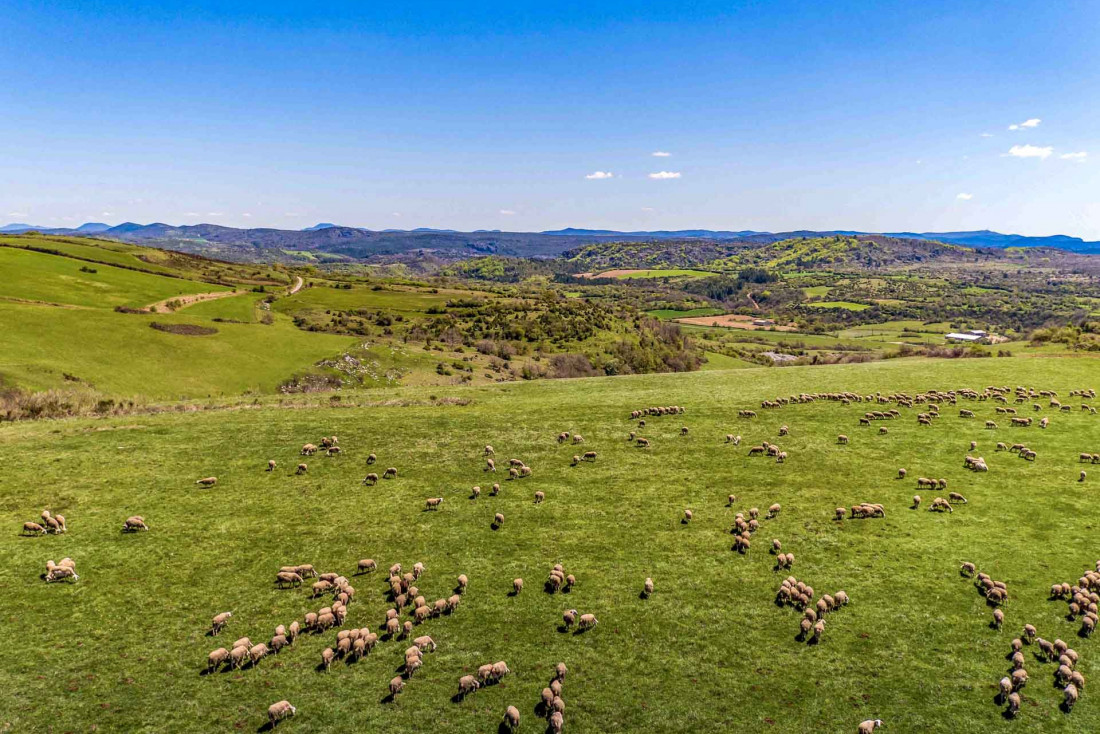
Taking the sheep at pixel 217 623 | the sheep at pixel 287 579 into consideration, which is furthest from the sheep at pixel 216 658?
the sheep at pixel 287 579

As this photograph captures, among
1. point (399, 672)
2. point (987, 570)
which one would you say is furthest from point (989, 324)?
point (399, 672)

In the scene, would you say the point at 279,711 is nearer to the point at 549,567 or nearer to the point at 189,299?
the point at 549,567

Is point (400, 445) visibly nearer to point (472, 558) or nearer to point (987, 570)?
point (472, 558)

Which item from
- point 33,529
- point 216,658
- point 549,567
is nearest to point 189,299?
point 33,529

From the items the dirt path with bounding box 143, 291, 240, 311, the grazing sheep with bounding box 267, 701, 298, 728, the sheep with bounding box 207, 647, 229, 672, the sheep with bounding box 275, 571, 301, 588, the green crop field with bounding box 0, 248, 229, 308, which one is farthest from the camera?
the dirt path with bounding box 143, 291, 240, 311

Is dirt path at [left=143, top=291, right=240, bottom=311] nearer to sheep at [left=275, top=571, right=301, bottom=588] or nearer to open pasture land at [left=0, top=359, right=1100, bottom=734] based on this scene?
open pasture land at [left=0, top=359, right=1100, bottom=734]

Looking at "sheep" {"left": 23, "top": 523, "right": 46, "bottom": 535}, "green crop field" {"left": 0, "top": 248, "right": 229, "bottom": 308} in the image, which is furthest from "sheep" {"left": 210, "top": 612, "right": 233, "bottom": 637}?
"green crop field" {"left": 0, "top": 248, "right": 229, "bottom": 308}

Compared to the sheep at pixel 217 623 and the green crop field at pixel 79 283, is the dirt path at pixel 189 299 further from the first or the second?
the sheep at pixel 217 623
